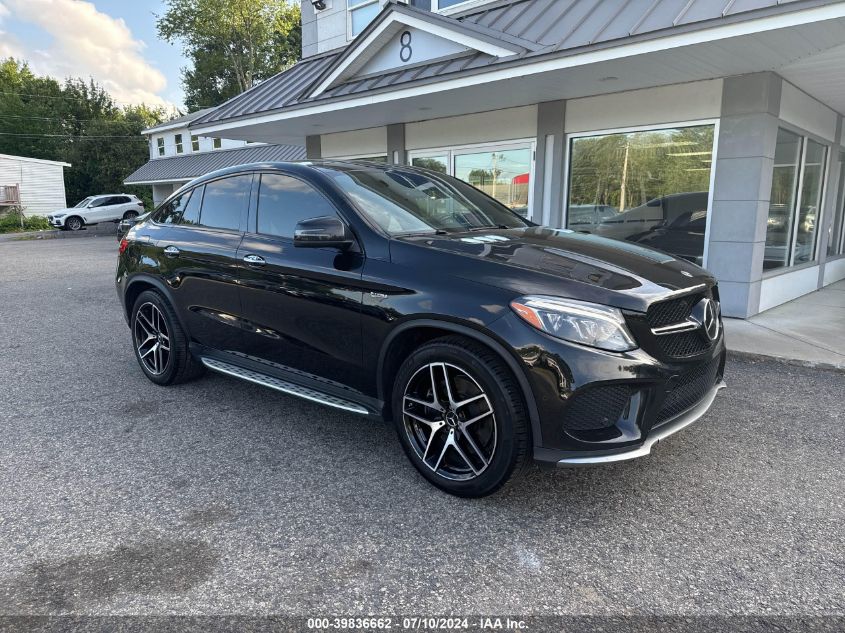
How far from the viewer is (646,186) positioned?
7.72 metres

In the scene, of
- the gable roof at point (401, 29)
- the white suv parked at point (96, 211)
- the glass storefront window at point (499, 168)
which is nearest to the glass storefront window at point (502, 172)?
the glass storefront window at point (499, 168)

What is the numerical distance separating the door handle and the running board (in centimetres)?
75

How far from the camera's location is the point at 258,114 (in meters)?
10.6

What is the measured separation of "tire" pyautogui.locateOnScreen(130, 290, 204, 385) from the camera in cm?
457

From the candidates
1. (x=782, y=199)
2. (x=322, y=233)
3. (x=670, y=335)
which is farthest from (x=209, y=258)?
(x=782, y=199)

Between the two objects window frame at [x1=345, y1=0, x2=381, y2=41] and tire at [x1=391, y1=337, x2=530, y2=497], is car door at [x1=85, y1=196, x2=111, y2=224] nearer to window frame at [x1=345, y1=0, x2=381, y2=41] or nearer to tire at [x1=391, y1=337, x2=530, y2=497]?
window frame at [x1=345, y1=0, x2=381, y2=41]

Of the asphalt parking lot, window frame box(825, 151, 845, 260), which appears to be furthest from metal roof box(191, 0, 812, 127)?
window frame box(825, 151, 845, 260)

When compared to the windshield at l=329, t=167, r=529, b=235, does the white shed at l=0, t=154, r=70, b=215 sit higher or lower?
higher

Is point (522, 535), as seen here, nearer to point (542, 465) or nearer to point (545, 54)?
point (542, 465)

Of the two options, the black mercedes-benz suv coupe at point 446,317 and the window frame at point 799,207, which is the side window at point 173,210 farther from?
the window frame at point 799,207

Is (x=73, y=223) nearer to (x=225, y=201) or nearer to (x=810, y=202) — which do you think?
(x=225, y=201)

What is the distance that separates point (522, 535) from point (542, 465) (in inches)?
13.8

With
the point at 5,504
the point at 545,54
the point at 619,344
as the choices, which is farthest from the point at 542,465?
the point at 545,54

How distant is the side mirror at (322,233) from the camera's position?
3168 millimetres
